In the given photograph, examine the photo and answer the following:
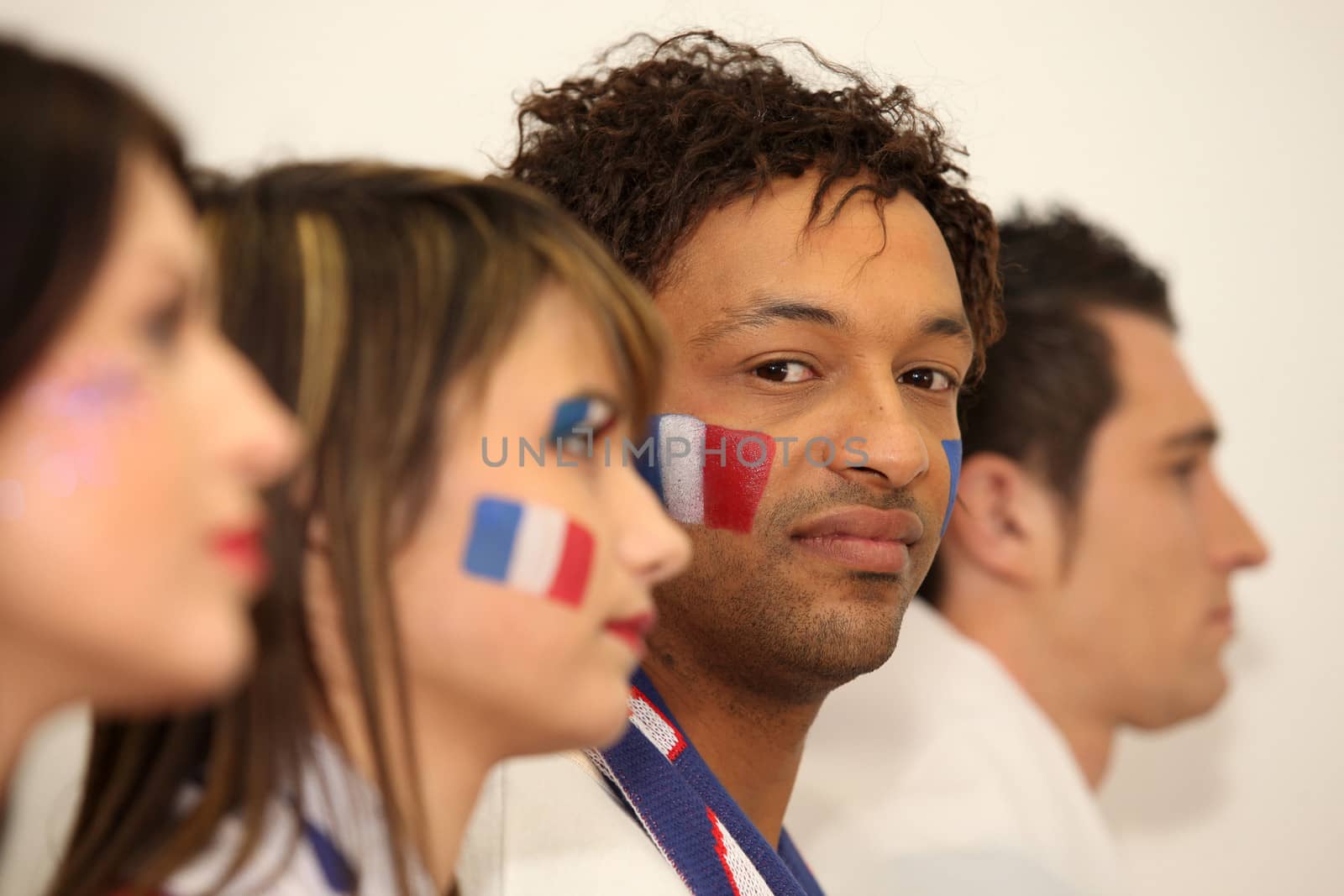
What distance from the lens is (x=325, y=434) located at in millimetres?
678

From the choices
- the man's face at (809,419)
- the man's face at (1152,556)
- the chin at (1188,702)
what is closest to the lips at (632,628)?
the man's face at (809,419)

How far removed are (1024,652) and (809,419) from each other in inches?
28.5

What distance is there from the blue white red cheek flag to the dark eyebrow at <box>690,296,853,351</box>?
27cm

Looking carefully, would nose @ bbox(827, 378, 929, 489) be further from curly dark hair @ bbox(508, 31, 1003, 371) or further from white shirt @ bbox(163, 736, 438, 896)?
white shirt @ bbox(163, 736, 438, 896)

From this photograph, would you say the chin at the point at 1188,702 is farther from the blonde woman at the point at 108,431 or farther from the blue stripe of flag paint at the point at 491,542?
the blonde woman at the point at 108,431

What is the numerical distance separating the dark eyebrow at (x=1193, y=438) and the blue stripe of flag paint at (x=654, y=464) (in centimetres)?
83

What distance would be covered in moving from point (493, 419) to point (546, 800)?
1.12 ft

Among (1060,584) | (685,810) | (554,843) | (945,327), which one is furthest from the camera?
(1060,584)

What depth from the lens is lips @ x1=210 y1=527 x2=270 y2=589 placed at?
0.59 meters

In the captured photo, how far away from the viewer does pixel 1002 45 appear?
71.2 inches

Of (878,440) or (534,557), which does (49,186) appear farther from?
(878,440)

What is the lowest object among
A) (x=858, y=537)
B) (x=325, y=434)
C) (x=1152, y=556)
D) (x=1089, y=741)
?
(x=1089, y=741)

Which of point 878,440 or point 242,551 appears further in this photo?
point 878,440

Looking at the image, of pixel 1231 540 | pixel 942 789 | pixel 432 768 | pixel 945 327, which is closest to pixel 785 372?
pixel 945 327
